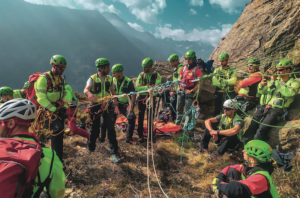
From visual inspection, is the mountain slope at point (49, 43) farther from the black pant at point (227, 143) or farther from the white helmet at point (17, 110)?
the black pant at point (227, 143)

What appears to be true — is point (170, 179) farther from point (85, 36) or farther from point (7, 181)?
point (85, 36)

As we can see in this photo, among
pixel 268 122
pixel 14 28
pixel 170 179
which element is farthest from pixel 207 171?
pixel 14 28

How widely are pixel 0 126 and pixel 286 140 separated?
20.9 feet

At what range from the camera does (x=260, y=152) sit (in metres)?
2.57

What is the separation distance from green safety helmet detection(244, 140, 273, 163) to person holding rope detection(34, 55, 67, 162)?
4.24m

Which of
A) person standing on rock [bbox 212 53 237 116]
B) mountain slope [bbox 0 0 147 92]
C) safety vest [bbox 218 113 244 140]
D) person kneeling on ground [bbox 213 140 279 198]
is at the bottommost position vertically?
person kneeling on ground [bbox 213 140 279 198]

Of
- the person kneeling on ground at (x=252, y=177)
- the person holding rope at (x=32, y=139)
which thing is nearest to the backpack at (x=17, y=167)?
the person holding rope at (x=32, y=139)

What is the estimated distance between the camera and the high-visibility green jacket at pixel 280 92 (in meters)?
4.10

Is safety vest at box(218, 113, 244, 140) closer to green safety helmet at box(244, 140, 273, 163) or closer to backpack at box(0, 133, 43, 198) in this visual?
green safety helmet at box(244, 140, 273, 163)

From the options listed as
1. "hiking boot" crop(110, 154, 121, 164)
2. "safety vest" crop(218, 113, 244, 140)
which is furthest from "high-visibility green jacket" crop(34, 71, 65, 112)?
"safety vest" crop(218, 113, 244, 140)

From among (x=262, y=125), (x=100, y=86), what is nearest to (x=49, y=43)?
(x=100, y=86)

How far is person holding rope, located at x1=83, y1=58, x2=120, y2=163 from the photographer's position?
4543mm

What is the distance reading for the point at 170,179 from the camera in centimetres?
417

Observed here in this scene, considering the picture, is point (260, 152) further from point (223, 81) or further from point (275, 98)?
point (223, 81)
